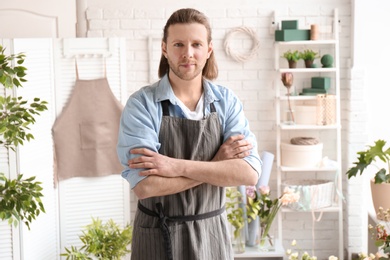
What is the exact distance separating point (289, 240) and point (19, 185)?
305 centimetres

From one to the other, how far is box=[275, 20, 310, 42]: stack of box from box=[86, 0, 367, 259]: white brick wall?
8.0 inches

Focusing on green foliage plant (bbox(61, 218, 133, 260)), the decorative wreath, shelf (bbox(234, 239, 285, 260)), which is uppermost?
the decorative wreath

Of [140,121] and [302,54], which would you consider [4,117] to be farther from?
[302,54]

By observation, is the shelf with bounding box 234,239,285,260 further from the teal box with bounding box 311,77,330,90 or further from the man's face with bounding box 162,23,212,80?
the man's face with bounding box 162,23,212,80

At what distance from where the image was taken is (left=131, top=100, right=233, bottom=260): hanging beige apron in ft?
8.68

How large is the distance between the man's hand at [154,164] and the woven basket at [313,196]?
9.92 feet

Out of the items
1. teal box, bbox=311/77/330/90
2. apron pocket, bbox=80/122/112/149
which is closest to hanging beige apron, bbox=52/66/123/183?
apron pocket, bbox=80/122/112/149

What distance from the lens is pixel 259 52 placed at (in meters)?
5.91

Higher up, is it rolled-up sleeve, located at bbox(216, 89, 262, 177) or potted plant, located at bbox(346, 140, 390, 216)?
rolled-up sleeve, located at bbox(216, 89, 262, 177)

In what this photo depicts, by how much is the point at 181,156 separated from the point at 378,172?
2.75 meters

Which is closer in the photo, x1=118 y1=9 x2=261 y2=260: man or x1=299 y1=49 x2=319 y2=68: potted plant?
x1=118 y1=9 x2=261 y2=260: man

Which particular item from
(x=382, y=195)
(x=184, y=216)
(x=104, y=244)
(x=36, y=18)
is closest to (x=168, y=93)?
(x=184, y=216)

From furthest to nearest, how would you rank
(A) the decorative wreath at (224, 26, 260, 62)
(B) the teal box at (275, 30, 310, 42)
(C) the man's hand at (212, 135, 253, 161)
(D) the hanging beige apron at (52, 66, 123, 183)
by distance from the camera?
(A) the decorative wreath at (224, 26, 260, 62)
(B) the teal box at (275, 30, 310, 42)
(D) the hanging beige apron at (52, 66, 123, 183)
(C) the man's hand at (212, 135, 253, 161)

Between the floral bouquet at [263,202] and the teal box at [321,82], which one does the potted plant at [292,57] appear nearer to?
the teal box at [321,82]
